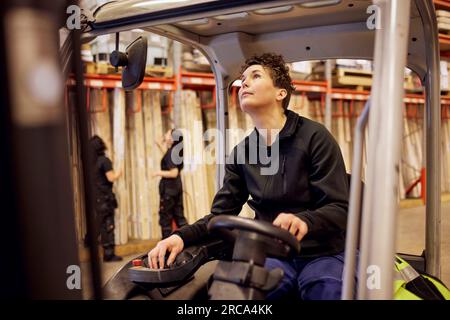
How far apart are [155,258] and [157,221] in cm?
Answer: 444

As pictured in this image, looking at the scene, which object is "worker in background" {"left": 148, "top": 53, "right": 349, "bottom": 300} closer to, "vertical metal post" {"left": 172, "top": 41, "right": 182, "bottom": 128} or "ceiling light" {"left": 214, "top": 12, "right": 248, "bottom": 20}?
"ceiling light" {"left": 214, "top": 12, "right": 248, "bottom": 20}

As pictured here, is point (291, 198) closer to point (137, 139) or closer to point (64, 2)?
point (64, 2)

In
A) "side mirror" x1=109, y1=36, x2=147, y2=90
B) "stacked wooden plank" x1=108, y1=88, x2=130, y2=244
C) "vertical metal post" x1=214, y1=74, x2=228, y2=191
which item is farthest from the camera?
"stacked wooden plank" x1=108, y1=88, x2=130, y2=244

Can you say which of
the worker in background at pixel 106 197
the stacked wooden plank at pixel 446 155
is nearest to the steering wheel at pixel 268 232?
the worker in background at pixel 106 197

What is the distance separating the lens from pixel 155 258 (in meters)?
2.24

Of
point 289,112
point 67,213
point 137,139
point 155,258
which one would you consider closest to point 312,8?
point 289,112

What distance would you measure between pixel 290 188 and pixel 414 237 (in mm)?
4955

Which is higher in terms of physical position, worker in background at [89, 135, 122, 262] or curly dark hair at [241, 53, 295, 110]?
curly dark hair at [241, 53, 295, 110]

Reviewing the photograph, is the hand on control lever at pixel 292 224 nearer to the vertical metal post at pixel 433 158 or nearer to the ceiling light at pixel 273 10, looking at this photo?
the vertical metal post at pixel 433 158

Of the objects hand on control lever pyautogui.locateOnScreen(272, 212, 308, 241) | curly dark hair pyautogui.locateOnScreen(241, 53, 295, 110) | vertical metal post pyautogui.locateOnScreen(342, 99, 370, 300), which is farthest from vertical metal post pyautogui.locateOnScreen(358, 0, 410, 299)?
curly dark hair pyautogui.locateOnScreen(241, 53, 295, 110)

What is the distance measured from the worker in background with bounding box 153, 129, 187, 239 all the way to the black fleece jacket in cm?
371

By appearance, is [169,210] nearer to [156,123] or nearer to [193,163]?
[193,163]

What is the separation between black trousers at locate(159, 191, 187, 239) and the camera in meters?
6.16

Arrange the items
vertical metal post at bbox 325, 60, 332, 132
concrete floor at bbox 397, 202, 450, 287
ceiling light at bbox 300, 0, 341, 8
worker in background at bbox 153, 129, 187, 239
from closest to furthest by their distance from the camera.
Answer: ceiling light at bbox 300, 0, 341, 8 → concrete floor at bbox 397, 202, 450, 287 → worker in background at bbox 153, 129, 187, 239 → vertical metal post at bbox 325, 60, 332, 132
